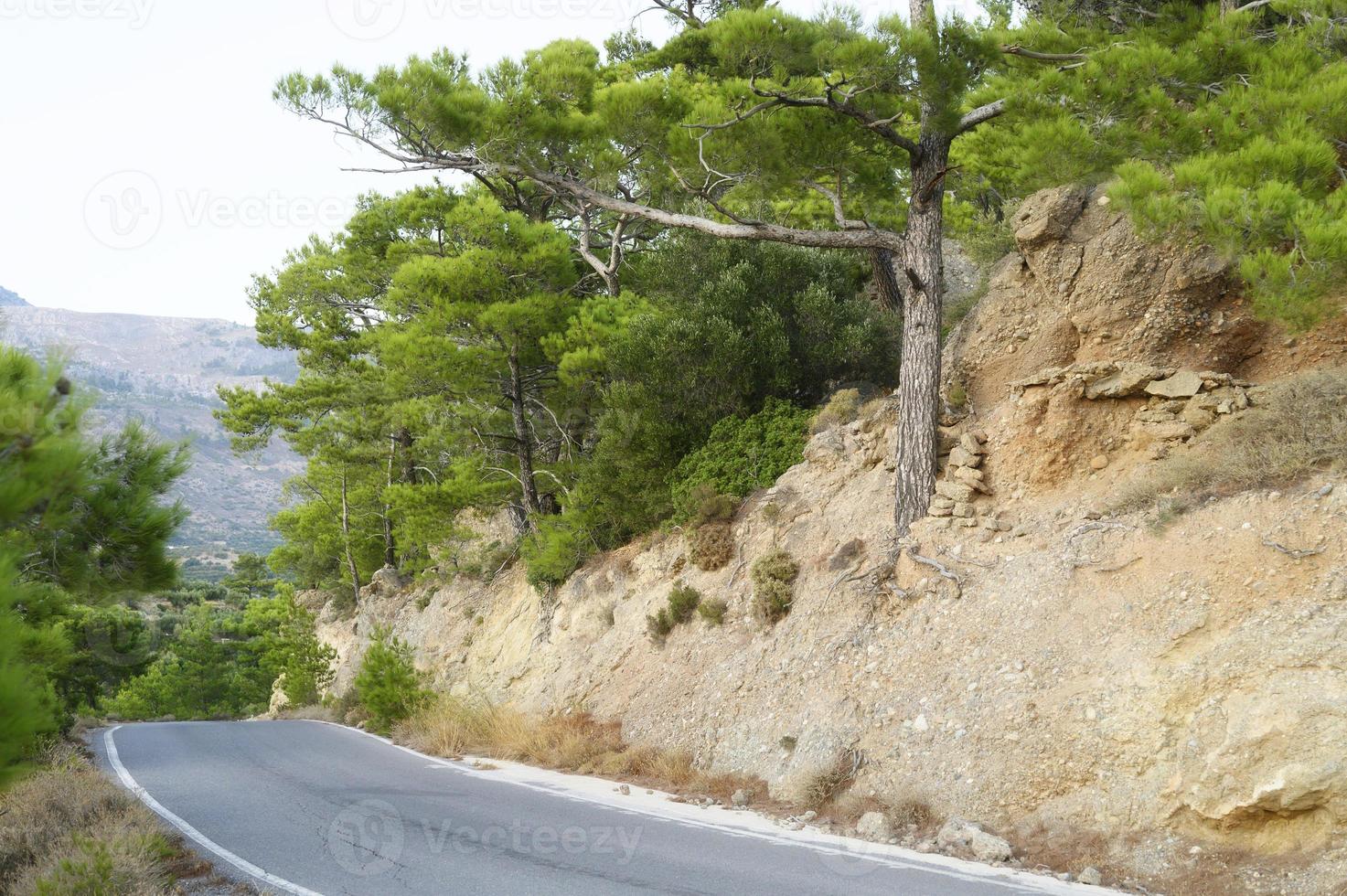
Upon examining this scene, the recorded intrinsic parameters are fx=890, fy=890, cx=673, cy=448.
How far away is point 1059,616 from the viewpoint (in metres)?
8.77

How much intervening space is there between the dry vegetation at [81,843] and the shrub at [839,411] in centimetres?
1043

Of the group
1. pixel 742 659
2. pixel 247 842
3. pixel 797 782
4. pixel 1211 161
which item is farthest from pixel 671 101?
pixel 247 842

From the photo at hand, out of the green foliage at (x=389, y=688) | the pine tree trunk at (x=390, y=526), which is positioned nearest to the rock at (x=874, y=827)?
the green foliage at (x=389, y=688)

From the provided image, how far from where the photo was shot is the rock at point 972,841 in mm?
7016

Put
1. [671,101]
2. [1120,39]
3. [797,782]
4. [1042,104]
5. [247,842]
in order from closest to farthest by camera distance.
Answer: [247,842] < [797,782] < [1042,104] < [1120,39] < [671,101]

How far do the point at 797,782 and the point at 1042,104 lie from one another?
798 centimetres

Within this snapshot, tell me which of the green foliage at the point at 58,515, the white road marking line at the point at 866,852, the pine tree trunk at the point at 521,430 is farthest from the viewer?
the pine tree trunk at the point at 521,430

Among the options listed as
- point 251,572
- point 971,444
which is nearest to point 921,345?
point 971,444

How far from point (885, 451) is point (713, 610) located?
11.3 ft

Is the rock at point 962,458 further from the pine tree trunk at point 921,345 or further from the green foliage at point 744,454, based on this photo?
the green foliage at point 744,454

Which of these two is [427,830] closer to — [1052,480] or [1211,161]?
[1052,480]

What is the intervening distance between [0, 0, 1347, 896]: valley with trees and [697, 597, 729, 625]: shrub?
87mm

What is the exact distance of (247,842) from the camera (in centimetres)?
800

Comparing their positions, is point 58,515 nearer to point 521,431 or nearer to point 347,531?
point 521,431
